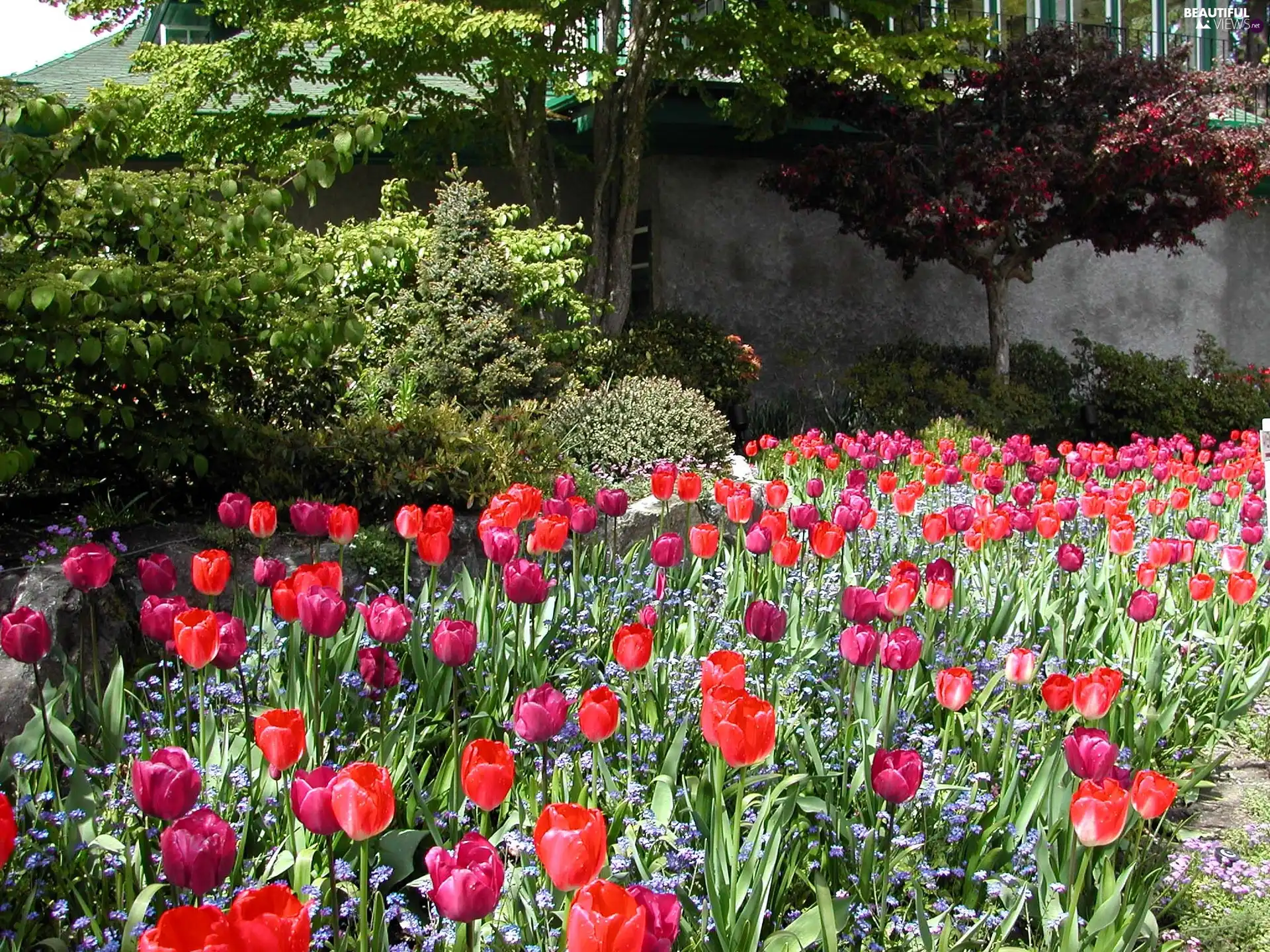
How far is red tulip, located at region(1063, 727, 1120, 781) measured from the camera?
238 cm

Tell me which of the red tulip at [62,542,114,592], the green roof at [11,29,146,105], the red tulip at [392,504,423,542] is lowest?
the red tulip at [392,504,423,542]

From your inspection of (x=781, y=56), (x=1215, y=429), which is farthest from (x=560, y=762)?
(x=1215, y=429)

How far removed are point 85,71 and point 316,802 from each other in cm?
1780

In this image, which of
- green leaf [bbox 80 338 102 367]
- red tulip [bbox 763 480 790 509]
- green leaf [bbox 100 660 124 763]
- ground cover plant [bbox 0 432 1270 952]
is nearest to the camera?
ground cover plant [bbox 0 432 1270 952]

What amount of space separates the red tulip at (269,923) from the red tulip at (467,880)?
0.22 m

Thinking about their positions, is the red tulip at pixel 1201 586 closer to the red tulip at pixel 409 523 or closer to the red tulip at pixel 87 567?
the red tulip at pixel 409 523

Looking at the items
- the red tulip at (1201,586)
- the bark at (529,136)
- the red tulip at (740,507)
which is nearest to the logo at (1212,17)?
the bark at (529,136)

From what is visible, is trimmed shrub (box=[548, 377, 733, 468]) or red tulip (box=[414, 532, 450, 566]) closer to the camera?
red tulip (box=[414, 532, 450, 566])

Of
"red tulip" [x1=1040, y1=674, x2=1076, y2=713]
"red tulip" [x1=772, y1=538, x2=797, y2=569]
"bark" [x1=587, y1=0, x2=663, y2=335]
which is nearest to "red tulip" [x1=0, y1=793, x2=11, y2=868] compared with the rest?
"red tulip" [x1=1040, y1=674, x2=1076, y2=713]

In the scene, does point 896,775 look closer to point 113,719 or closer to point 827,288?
point 113,719

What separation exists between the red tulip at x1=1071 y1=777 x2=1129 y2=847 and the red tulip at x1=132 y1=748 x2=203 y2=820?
5.29 feet

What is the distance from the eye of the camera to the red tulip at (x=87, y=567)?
10.2 ft

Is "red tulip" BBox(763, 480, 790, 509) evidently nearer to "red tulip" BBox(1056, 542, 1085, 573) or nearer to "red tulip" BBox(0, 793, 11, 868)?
"red tulip" BBox(1056, 542, 1085, 573)

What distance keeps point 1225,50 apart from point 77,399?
65.7ft
